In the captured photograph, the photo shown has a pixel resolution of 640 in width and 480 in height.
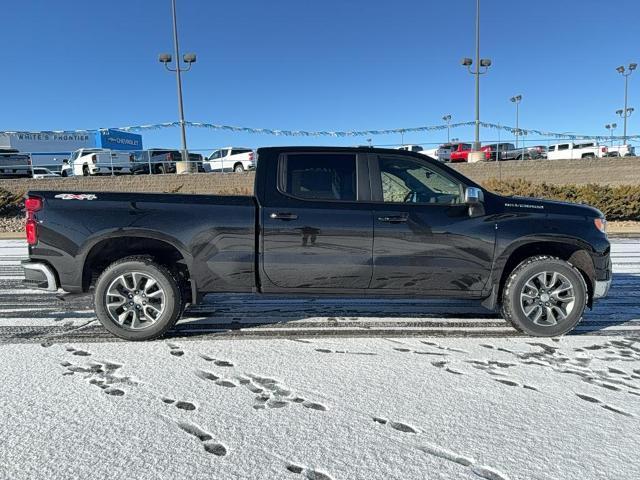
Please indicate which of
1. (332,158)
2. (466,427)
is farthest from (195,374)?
(332,158)

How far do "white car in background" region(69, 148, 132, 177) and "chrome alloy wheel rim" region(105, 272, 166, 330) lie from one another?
24.7 meters

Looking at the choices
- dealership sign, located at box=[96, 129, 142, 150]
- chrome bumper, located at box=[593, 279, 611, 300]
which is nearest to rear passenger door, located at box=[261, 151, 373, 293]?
chrome bumper, located at box=[593, 279, 611, 300]

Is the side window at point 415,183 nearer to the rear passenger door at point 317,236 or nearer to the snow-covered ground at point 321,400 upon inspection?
the rear passenger door at point 317,236

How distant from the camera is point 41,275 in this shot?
4312 millimetres

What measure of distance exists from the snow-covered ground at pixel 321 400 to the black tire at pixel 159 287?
0.13 m

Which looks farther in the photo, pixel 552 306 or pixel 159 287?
pixel 552 306

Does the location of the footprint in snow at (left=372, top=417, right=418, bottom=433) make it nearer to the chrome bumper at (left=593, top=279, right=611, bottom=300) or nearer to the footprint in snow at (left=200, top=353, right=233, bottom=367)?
the footprint in snow at (left=200, top=353, right=233, bottom=367)

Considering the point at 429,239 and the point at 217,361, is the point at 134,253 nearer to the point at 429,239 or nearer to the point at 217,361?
the point at 217,361

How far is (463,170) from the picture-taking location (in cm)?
2664

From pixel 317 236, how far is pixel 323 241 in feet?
0.24

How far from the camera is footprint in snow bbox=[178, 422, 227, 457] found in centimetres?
249

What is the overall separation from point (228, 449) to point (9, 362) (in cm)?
241

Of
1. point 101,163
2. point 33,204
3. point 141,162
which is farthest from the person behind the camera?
point 141,162

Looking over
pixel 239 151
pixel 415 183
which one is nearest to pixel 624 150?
pixel 239 151
